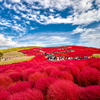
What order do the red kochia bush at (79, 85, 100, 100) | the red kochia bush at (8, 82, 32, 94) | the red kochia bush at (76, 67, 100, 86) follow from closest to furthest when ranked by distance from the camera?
the red kochia bush at (79, 85, 100, 100)
the red kochia bush at (8, 82, 32, 94)
the red kochia bush at (76, 67, 100, 86)

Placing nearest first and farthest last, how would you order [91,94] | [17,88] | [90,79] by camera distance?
[91,94] < [17,88] < [90,79]

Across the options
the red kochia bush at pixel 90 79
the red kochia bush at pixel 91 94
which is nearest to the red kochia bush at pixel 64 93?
the red kochia bush at pixel 91 94

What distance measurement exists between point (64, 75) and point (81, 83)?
54 cm

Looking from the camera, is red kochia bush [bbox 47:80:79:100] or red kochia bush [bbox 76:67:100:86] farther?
red kochia bush [bbox 76:67:100:86]

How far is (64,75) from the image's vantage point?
2.30 meters

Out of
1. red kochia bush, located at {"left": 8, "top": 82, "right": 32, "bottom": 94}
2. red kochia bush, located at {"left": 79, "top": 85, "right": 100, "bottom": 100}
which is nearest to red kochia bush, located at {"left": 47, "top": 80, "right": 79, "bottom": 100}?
red kochia bush, located at {"left": 79, "top": 85, "right": 100, "bottom": 100}

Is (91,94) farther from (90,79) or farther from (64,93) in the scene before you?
(90,79)

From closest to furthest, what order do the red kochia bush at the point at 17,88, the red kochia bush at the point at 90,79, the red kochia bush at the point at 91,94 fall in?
the red kochia bush at the point at 91,94, the red kochia bush at the point at 17,88, the red kochia bush at the point at 90,79

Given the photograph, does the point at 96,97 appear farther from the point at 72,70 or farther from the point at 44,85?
the point at 72,70

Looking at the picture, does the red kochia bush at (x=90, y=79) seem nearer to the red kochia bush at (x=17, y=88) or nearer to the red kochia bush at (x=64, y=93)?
the red kochia bush at (x=64, y=93)

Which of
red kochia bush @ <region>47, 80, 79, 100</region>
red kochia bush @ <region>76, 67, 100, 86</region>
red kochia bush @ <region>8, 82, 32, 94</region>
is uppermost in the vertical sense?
red kochia bush @ <region>47, 80, 79, 100</region>

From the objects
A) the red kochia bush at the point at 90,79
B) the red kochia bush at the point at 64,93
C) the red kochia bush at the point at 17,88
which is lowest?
the red kochia bush at the point at 17,88

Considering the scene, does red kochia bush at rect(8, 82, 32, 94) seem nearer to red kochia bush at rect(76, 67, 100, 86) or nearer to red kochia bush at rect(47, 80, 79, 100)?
red kochia bush at rect(47, 80, 79, 100)

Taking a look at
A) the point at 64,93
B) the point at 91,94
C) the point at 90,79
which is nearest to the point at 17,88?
the point at 64,93
